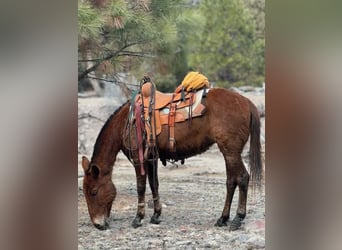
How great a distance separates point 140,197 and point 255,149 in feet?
2.03

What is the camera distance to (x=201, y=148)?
103 inches

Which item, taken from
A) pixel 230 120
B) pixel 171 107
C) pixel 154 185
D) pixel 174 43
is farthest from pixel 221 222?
pixel 174 43

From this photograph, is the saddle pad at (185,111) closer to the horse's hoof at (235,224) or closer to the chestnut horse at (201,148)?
the chestnut horse at (201,148)

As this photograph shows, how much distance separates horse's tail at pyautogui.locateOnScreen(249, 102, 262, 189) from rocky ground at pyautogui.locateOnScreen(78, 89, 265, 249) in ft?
0.11

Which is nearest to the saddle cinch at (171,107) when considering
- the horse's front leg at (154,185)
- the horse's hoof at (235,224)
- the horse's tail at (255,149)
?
the horse's front leg at (154,185)

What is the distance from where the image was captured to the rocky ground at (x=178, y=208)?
8.54ft

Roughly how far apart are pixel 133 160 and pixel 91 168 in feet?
0.69

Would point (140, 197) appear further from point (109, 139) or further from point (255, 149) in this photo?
point (255, 149)
